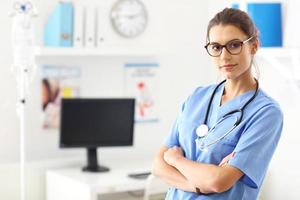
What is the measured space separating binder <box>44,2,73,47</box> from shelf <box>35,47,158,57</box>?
2.1 inches

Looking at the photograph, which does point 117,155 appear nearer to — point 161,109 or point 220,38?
point 161,109

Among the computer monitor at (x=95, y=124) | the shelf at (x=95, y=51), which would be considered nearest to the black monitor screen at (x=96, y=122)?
the computer monitor at (x=95, y=124)

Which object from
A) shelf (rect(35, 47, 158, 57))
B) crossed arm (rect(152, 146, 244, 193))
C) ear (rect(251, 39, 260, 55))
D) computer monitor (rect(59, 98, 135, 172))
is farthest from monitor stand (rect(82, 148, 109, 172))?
ear (rect(251, 39, 260, 55))

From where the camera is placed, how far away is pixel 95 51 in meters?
3.51

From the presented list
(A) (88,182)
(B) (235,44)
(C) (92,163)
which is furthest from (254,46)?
(C) (92,163)

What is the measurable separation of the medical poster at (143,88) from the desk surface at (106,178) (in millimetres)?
426

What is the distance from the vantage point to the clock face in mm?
3730

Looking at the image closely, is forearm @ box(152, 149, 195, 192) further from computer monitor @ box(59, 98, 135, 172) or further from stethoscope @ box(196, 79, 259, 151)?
computer monitor @ box(59, 98, 135, 172)

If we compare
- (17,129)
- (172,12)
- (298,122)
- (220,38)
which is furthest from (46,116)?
(220,38)

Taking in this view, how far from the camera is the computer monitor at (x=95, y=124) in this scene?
340 centimetres

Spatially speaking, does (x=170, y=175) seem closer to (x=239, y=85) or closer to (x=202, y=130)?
(x=202, y=130)

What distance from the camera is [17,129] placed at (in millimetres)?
3445

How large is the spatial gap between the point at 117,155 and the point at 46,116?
598 millimetres

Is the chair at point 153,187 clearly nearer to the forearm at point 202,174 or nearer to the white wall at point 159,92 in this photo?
the white wall at point 159,92
